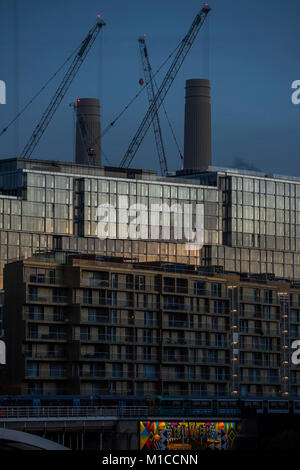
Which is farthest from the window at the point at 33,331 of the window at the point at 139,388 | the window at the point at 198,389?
the window at the point at 198,389

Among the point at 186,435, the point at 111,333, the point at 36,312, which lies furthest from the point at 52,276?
the point at 186,435

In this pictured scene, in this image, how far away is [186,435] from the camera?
15212cm

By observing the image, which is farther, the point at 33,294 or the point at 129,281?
the point at 129,281

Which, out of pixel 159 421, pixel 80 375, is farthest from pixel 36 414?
pixel 80 375

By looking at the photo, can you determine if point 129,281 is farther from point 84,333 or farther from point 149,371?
point 149,371

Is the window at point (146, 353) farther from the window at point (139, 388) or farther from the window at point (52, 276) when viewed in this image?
the window at point (52, 276)

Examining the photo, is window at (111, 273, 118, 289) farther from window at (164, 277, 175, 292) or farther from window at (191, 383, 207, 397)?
window at (191, 383, 207, 397)

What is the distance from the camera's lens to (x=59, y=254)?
19038cm

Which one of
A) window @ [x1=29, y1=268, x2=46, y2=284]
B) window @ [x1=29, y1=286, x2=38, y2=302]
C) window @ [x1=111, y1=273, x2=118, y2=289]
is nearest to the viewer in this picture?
window @ [x1=29, y1=286, x2=38, y2=302]

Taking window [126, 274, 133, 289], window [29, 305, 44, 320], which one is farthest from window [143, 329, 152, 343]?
window [29, 305, 44, 320]

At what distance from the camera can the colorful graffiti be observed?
486ft

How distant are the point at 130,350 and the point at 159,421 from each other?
120 feet
